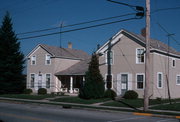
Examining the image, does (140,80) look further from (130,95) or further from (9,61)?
(9,61)

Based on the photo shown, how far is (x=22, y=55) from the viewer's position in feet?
123

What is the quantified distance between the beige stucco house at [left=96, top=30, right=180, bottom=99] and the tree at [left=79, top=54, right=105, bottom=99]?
337 centimetres

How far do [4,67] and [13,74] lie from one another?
1468 mm

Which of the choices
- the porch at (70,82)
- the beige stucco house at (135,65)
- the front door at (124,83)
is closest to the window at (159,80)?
the beige stucco house at (135,65)

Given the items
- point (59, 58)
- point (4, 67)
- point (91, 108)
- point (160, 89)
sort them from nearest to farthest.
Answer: point (91, 108)
point (160, 89)
point (4, 67)
point (59, 58)

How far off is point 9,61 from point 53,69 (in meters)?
6.12

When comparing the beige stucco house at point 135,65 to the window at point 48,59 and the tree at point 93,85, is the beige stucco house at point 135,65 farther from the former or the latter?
the window at point 48,59

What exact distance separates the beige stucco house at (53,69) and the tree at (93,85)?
8621 mm

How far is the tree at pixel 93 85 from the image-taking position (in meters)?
27.1

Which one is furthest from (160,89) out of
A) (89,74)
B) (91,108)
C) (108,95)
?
(91,108)

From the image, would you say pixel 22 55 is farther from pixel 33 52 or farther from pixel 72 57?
pixel 72 57

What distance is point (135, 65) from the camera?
95.8ft

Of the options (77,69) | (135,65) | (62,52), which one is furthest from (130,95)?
(62,52)

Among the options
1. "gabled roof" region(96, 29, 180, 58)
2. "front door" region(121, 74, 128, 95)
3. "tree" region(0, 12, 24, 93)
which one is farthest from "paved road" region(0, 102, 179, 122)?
"tree" region(0, 12, 24, 93)
